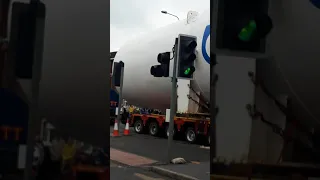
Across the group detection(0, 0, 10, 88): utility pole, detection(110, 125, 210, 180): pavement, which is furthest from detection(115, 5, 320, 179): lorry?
detection(110, 125, 210, 180): pavement

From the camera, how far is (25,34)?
1527 mm

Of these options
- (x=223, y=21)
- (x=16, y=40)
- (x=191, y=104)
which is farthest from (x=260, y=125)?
(x=191, y=104)

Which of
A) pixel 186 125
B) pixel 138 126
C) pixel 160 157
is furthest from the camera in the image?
pixel 138 126

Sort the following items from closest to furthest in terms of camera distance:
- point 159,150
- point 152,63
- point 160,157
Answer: point 160,157, point 159,150, point 152,63

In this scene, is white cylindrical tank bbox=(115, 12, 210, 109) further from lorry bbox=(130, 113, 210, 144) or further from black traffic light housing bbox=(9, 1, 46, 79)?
black traffic light housing bbox=(9, 1, 46, 79)

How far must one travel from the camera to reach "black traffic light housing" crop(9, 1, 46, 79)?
4.95ft

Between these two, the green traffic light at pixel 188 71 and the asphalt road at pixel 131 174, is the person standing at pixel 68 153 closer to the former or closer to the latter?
the asphalt road at pixel 131 174

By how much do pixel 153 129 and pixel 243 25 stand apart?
14807 millimetres

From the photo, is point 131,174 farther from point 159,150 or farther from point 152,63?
point 152,63

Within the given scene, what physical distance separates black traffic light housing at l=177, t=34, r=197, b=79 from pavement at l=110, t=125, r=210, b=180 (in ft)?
7.05

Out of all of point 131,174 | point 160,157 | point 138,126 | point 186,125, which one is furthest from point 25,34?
point 138,126

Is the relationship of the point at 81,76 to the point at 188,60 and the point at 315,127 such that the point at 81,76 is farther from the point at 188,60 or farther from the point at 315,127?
the point at 188,60

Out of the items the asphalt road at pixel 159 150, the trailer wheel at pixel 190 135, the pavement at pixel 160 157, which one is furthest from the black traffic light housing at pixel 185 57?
the trailer wheel at pixel 190 135

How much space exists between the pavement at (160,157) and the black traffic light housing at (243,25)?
583 centimetres
